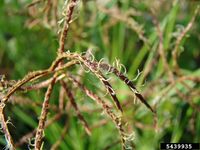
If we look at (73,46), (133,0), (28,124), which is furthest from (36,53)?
(133,0)

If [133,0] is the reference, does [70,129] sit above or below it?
below

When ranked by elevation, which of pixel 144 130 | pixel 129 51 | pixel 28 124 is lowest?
pixel 144 130

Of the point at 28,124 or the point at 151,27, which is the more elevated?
the point at 151,27

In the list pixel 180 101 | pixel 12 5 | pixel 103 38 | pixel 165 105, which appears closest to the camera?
pixel 180 101

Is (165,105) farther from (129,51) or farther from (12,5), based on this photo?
(12,5)

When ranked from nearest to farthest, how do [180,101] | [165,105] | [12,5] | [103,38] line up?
1. [180,101]
2. [165,105]
3. [103,38]
4. [12,5]

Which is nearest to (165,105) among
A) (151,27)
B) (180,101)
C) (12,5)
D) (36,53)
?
(180,101)

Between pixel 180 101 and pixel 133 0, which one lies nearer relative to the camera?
pixel 180 101

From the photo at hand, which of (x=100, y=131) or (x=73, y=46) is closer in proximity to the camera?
(x=100, y=131)

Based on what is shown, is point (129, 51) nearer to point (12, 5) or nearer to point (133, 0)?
point (133, 0)
